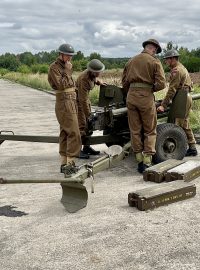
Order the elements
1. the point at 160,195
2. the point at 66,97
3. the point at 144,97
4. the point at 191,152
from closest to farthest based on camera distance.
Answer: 1. the point at 160,195
2. the point at 66,97
3. the point at 144,97
4. the point at 191,152

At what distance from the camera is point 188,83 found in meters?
7.71

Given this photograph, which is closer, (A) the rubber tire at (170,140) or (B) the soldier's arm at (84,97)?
(A) the rubber tire at (170,140)

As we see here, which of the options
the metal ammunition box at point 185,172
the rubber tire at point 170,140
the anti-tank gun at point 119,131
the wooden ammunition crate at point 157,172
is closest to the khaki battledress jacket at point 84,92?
the anti-tank gun at point 119,131

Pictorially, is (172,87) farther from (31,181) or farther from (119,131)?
(31,181)

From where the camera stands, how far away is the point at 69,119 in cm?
652

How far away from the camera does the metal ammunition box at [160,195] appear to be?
4934 mm

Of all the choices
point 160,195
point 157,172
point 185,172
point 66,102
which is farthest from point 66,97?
point 160,195

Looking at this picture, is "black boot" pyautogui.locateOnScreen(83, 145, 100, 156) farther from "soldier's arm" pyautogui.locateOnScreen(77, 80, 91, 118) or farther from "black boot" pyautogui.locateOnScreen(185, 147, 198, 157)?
"black boot" pyautogui.locateOnScreen(185, 147, 198, 157)

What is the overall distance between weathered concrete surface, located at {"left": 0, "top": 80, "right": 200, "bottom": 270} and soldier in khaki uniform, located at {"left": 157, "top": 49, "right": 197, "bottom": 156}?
59.3 inches

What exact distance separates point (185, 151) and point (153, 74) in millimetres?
1501

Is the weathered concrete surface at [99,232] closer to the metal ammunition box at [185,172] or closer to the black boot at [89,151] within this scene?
the metal ammunition box at [185,172]

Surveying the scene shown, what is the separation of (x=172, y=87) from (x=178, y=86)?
0.20 m

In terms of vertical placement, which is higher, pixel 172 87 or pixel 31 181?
pixel 172 87

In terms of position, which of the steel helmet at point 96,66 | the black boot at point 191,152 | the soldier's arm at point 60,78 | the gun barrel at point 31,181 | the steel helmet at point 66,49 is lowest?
the black boot at point 191,152
